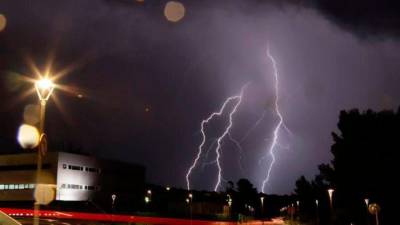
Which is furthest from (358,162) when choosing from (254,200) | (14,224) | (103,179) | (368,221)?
(254,200)

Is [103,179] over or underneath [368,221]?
over

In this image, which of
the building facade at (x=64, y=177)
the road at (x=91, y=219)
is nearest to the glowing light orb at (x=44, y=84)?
the road at (x=91, y=219)

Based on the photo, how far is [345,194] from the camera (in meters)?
51.1

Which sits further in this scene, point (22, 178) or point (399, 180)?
point (22, 178)

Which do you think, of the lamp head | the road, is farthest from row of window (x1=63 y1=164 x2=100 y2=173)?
the lamp head

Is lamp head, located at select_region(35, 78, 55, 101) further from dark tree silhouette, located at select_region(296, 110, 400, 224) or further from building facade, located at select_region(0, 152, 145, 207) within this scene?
building facade, located at select_region(0, 152, 145, 207)

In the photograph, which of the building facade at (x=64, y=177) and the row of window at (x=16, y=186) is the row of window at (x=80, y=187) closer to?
the building facade at (x=64, y=177)

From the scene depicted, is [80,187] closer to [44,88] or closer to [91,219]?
[91,219]

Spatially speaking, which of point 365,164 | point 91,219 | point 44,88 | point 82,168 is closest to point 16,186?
point 82,168

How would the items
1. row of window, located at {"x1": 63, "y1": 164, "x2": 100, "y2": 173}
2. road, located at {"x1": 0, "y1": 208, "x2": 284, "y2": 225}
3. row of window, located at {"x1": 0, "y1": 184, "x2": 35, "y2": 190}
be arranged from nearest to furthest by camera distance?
1. road, located at {"x1": 0, "y1": 208, "x2": 284, "y2": 225}
2. row of window, located at {"x1": 0, "y1": 184, "x2": 35, "y2": 190}
3. row of window, located at {"x1": 63, "y1": 164, "x2": 100, "y2": 173}

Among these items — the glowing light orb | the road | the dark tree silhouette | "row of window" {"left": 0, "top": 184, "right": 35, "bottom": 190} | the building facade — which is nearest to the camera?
the glowing light orb

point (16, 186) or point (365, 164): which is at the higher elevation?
point (16, 186)

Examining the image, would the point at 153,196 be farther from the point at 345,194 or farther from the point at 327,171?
the point at 345,194

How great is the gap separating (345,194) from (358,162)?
4.02 meters
